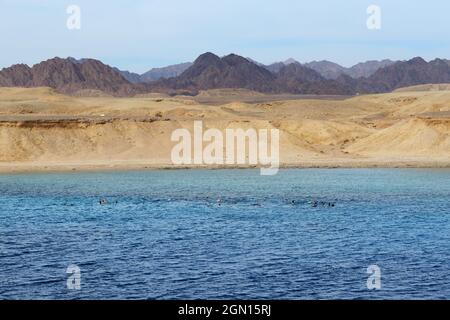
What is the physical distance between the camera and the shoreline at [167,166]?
9425 cm

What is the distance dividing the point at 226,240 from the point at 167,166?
55.5m

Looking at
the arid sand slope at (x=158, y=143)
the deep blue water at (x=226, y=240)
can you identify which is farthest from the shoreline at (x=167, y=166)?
the deep blue water at (x=226, y=240)

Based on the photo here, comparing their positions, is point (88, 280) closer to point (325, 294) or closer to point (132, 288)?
point (132, 288)

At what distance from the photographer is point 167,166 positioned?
313 ft

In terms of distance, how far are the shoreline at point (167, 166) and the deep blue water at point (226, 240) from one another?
19.8 m

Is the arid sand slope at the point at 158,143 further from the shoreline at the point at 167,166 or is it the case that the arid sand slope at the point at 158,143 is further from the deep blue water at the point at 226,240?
the deep blue water at the point at 226,240

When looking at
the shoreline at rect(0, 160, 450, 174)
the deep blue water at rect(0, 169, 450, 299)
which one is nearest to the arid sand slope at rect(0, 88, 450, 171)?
the shoreline at rect(0, 160, 450, 174)

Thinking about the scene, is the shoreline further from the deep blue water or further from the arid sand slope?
the deep blue water

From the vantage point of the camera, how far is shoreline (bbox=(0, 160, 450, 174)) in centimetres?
9425

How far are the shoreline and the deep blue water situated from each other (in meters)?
19.8

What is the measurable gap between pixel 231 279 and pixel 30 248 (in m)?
12.1

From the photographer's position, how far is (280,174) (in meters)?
87.0
